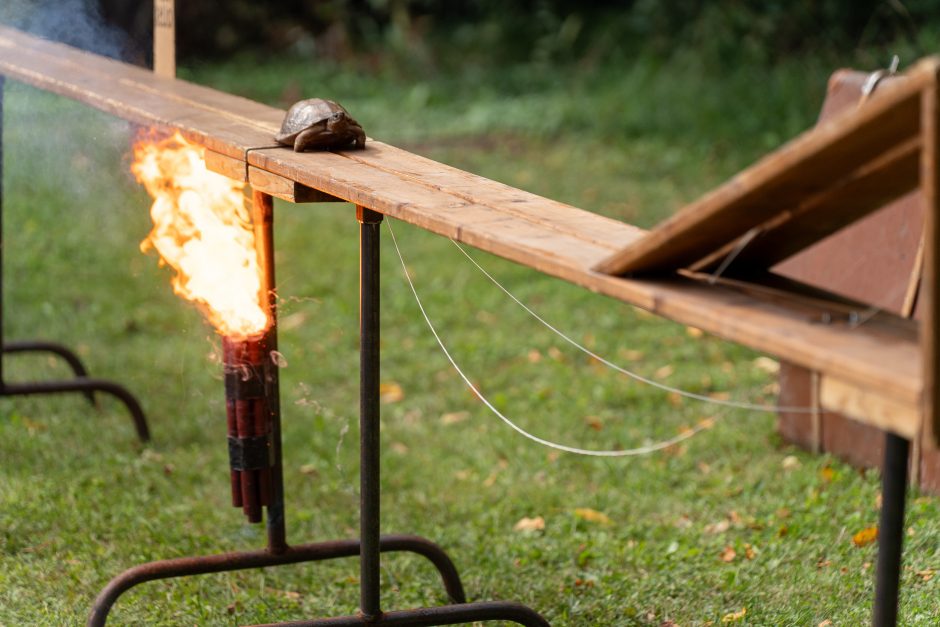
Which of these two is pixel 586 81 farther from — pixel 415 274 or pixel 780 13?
pixel 415 274

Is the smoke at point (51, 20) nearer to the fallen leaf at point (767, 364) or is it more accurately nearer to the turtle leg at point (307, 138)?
the turtle leg at point (307, 138)

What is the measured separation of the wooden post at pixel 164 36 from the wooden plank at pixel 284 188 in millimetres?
1173

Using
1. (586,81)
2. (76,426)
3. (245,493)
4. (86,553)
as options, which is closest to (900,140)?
(245,493)

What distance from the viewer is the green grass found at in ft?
11.9

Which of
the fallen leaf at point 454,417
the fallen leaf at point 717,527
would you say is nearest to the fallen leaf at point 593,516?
the fallen leaf at point 717,527

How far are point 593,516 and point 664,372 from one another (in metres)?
1.46

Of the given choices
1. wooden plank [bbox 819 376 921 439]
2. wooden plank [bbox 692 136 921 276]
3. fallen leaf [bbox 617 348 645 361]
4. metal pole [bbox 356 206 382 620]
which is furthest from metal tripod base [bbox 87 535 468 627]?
fallen leaf [bbox 617 348 645 361]

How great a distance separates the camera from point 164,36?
3.98 meters

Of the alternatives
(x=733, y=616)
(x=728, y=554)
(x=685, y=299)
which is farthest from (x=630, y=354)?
(x=685, y=299)

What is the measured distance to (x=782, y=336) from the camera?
1.80m

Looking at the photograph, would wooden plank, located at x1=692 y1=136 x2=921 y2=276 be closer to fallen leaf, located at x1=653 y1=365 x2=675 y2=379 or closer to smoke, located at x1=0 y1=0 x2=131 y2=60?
fallen leaf, located at x1=653 y1=365 x2=675 y2=379

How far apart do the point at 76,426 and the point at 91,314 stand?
56.4 inches

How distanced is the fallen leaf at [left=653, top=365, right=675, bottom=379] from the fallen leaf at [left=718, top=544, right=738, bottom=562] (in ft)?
5.33

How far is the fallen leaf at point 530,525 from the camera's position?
4.11m
